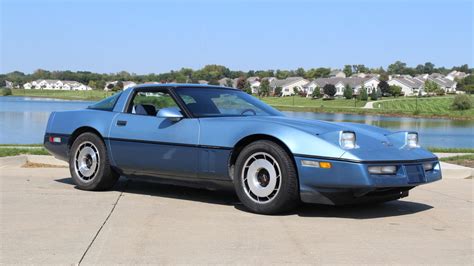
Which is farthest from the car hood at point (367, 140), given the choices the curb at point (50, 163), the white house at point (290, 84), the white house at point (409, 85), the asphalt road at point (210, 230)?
the white house at point (409, 85)

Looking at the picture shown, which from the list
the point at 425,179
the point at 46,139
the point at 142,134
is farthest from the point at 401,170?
the point at 46,139

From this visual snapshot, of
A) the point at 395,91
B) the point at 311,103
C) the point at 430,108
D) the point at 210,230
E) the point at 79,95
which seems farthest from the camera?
the point at 395,91

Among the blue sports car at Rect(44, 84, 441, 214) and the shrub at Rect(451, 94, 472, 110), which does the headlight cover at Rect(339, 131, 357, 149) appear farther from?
the shrub at Rect(451, 94, 472, 110)

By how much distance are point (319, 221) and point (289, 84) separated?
134562 mm

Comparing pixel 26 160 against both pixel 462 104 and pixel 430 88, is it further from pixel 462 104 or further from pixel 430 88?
pixel 430 88

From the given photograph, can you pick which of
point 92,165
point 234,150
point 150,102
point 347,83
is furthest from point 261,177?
point 347,83

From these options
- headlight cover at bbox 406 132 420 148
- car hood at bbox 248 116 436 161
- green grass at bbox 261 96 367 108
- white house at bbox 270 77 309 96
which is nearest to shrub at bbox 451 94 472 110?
green grass at bbox 261 96 367 108

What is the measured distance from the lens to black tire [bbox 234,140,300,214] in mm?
5430

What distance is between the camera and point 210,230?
492 cm

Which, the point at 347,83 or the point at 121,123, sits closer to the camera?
the point at 121,123

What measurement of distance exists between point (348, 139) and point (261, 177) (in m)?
0.91

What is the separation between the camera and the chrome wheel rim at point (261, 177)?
5.56 m

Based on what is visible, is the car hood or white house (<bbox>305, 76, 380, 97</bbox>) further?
white house (<bbox>305, 76, 380, 97</bbox>)

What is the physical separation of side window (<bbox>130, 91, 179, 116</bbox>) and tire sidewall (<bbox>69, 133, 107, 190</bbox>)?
1.79ft
